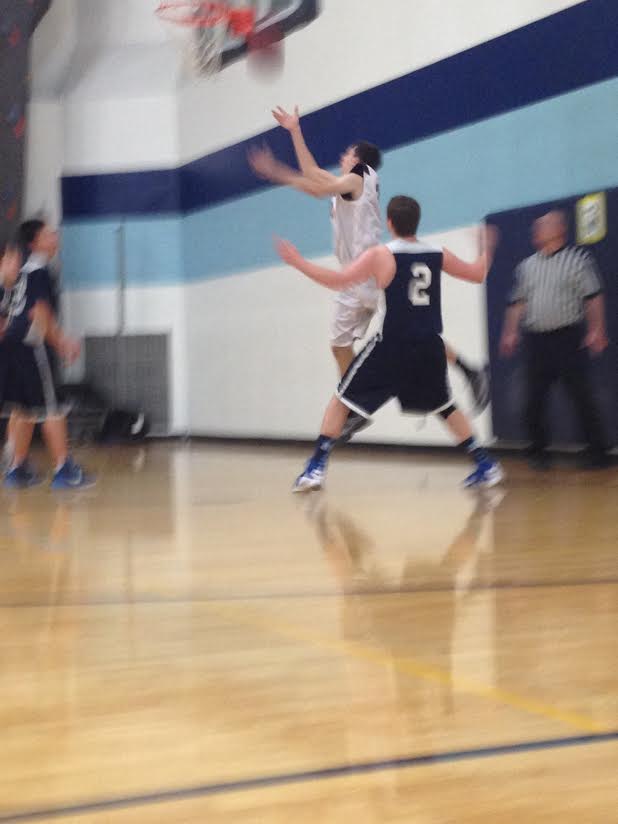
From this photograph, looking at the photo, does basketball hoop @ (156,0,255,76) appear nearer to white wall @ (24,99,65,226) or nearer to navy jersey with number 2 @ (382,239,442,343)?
white wall @ (24,99,65,226)

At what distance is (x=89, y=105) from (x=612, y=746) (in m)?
11.2

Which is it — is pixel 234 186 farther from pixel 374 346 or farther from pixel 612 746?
pixel 612 746

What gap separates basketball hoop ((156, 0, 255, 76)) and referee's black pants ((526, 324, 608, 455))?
14.1ft

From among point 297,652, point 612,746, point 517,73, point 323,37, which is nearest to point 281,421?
point 323,37

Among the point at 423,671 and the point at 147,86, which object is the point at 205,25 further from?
the point at 423,671

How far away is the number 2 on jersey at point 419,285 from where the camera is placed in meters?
5.41

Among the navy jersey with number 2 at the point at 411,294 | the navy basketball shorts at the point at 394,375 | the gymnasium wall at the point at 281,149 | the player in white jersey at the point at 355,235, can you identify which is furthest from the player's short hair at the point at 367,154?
the navy basketball shorts at the point at 394,375

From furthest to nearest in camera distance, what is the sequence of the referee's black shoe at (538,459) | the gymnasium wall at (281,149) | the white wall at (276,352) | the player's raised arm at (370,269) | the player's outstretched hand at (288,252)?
the white wall at (276,352) → the gymnasium wall at (281,149) → the referee's black shoe at (538,459) → the player's raised arm at (370,269) → the player's outstretched hand at (288,252)

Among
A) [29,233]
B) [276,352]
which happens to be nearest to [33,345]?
[29,233]

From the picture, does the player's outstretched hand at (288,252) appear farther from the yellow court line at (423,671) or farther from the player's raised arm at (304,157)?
the yellow court line at (423,671)

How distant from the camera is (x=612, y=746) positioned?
5.44 ft

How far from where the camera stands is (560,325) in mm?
6676

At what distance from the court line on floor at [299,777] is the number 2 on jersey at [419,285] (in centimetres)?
382

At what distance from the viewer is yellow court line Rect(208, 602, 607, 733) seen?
71.9 inches
